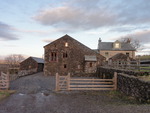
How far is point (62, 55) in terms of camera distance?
28688 millimetres

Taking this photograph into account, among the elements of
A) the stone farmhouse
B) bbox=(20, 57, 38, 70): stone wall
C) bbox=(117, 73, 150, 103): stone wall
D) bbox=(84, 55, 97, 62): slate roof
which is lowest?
bbox=(117, 73, 150, 103): stone wall

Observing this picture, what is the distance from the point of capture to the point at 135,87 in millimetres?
8773

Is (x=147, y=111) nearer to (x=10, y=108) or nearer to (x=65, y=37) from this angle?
(x=10, y=108)

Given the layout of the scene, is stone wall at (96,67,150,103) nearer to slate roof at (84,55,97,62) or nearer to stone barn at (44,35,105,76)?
slate roof at (84,55,97,62)

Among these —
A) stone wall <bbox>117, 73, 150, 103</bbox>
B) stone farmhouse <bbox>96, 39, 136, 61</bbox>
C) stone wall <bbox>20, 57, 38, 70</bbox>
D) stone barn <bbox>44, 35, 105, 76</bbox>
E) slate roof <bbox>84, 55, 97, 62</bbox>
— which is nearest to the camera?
stone wall <bbox>117, 73, 150, 103</bbox>

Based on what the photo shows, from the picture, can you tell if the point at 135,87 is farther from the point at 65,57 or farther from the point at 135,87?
the point at 65,57

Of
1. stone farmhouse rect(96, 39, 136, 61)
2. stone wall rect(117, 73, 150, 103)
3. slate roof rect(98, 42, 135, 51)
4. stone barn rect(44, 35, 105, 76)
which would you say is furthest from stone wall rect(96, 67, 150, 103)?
slate roof rect(98, 42, 135, 51)

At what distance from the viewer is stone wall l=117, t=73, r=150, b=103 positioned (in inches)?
295

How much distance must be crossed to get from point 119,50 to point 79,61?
20.0m

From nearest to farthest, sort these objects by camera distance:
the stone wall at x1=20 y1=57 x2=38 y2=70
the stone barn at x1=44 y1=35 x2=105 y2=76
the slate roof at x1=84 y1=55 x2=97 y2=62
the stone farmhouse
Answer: the slate roof at x1=84 y1=55 x2=97 y2=62, the stone barn at x1=44 y1=35 x2=105 y2=76, the stone wall at x1=20 y1=57 x2=38 y2=70, the stone farmhouse

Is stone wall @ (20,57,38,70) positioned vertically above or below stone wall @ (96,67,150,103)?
above

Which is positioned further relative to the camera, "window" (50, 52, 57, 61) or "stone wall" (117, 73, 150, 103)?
"window" (50, 52, 57, 61)

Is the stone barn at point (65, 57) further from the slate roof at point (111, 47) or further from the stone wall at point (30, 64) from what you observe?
the slate roof at point (111, 47)

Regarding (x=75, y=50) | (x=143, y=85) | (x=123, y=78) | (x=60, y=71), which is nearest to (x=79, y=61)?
(x=75, y=50)
